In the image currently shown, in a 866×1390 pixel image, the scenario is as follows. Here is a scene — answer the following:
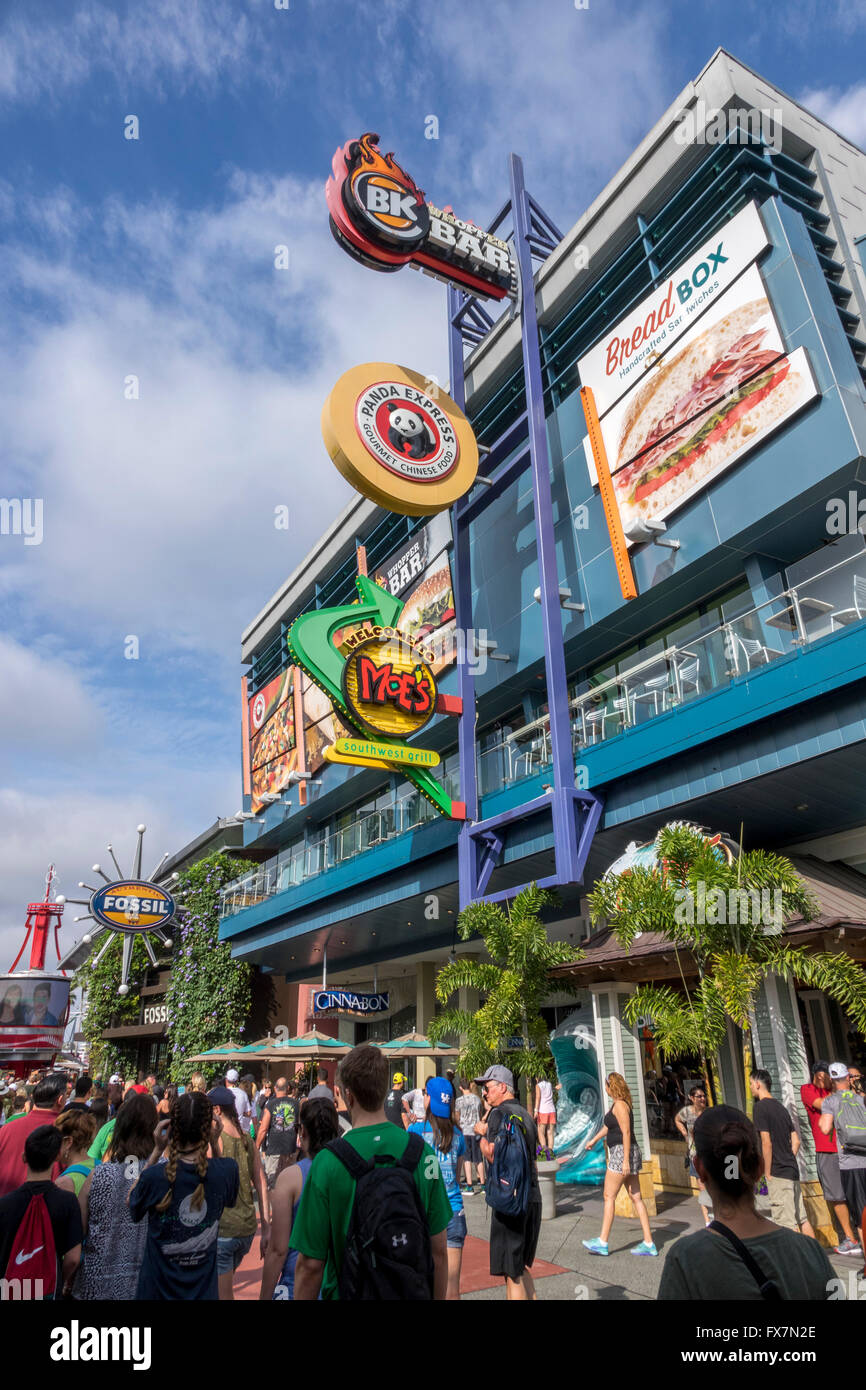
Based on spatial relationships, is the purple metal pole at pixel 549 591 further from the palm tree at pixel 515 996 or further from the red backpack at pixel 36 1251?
the red backpack at pixel 36 1251

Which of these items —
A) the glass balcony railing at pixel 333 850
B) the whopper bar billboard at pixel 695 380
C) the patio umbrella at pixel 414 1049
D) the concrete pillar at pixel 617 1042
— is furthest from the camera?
the glass balcony railing at pixel 333 850

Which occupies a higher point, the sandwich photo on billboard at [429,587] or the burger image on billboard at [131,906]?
the sandwich photo on billboard at [429,587]

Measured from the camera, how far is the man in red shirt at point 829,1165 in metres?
8.16

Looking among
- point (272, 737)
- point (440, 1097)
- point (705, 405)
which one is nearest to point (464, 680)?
point (705, 405)

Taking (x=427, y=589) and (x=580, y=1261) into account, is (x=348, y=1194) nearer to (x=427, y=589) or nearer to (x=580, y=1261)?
(x=580, y=1261)

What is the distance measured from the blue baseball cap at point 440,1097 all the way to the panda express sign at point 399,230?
56.6 feet

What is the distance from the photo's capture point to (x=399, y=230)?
1928cm

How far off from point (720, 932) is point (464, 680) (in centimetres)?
1072

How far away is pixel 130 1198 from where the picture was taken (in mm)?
4426

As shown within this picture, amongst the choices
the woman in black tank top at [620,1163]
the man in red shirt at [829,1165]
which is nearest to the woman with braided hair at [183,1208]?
the woman in black tank top at [620,1163]

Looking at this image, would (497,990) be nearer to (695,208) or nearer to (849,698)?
(849,698)

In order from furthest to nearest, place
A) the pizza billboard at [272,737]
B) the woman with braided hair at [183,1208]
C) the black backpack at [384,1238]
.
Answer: the pizza billboard at [272,737] < the woman with braided hair at [183,1208] < the black backpack at [384,1238]

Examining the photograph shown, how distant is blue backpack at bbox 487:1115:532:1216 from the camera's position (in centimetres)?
596

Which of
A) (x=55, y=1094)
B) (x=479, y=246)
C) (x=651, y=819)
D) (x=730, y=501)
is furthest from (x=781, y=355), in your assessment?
(x=55, y=1094)
